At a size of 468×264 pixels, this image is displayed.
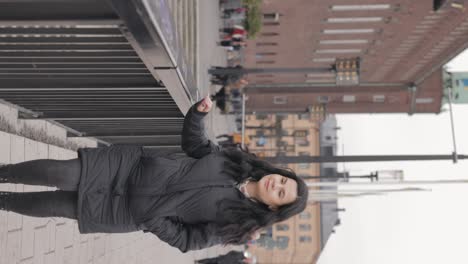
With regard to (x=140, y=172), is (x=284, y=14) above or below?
above

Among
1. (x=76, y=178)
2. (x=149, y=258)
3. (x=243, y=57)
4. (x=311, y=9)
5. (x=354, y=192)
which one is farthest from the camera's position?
(x=243, y=57)

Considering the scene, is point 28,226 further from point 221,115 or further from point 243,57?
point 243,57

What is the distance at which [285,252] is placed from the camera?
7819 cm

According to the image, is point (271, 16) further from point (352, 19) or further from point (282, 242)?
point (282, 242)

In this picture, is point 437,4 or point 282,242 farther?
point 282,242

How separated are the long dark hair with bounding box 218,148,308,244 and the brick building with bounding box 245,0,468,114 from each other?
20.8 m

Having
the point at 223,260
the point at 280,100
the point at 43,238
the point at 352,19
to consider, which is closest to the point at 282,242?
the point at 280,100

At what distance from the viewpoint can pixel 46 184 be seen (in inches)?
204

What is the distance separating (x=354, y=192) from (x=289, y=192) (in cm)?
1645

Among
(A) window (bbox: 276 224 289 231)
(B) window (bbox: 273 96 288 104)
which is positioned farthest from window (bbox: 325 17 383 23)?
(A) window (bbox: 276 224 289 231)

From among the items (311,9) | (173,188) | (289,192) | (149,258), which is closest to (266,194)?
(289,192)

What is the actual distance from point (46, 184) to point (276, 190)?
Answer: 6.26 ft

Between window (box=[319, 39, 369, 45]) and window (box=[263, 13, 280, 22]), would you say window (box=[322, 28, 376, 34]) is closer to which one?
window (box=[319, 39, 369, 45])

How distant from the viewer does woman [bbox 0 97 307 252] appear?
5.18 meters
